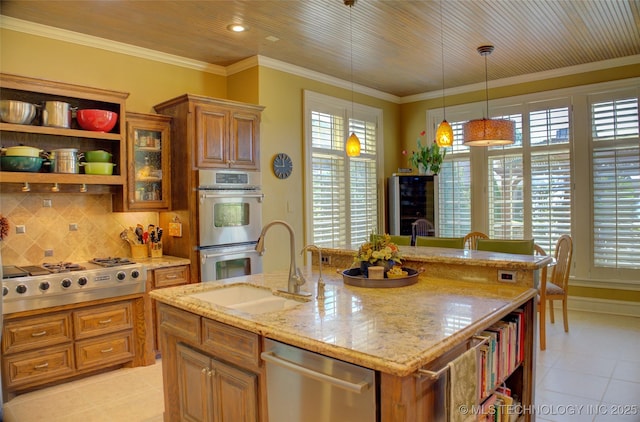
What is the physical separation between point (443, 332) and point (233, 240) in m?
2.92

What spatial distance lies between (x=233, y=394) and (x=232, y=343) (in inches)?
9.7

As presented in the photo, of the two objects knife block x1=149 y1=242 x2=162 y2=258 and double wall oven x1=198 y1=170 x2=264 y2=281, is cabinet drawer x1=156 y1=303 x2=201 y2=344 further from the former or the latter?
knife block x1=149 y1=242 x2=162 y2=258

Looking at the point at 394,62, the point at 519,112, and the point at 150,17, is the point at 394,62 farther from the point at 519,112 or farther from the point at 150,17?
the point at 150,17

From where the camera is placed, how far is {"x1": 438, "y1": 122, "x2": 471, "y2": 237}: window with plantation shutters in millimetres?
6152

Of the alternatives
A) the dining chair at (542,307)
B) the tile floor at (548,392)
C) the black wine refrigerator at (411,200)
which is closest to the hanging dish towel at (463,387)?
the tile floor at (548,392)

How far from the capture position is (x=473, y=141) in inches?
149

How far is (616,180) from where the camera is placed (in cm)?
507

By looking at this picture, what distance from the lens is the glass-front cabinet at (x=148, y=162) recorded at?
4004 millimetres

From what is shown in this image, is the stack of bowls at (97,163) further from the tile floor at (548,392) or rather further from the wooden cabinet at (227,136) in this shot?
the tile floor at (548,392)

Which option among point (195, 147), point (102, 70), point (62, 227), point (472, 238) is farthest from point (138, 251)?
point (472, 238)

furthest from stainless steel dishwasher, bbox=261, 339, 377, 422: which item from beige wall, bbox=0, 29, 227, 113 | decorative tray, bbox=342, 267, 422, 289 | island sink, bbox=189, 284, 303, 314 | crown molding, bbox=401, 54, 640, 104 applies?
crown molding, bbox=401, 54, 640, 104

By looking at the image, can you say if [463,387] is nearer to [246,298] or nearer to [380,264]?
[380,264]

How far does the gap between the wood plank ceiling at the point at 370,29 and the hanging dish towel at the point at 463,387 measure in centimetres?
280

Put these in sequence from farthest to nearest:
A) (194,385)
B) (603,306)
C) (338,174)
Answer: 1. (338,174)
2. (603,306)
3. (194,385)
